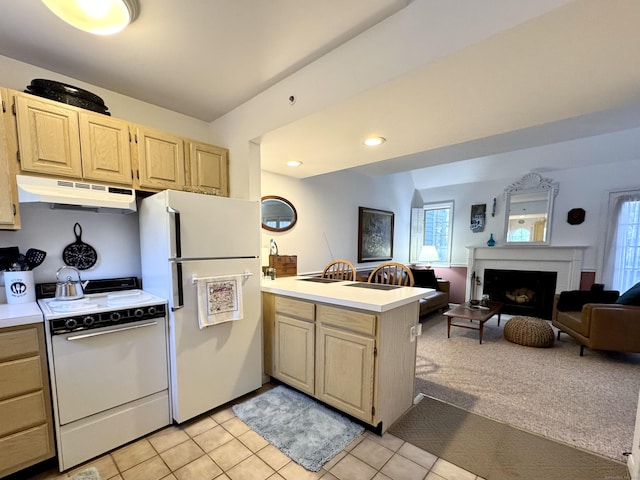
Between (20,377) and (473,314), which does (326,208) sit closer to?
(473,314)

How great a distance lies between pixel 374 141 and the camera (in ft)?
7.73

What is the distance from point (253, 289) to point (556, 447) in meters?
2.34

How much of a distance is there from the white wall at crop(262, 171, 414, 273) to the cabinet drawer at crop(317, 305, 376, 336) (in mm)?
1609

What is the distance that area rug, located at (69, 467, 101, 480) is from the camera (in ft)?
4.71

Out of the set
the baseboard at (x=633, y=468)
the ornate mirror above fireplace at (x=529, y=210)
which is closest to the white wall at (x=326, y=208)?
the ornate mirror above fireplace at (x=529, y=210)

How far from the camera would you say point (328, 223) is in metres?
4.26

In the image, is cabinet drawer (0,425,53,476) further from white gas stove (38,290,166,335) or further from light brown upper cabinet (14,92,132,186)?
light brown upper cabinet (14,92,132,186)

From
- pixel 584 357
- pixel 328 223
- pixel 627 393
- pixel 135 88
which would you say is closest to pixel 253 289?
pixel 135 88

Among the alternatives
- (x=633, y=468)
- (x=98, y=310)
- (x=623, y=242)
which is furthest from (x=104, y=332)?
(x=623, y=242)

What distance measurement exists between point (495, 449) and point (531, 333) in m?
2.24

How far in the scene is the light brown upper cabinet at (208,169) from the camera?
2.30 meters

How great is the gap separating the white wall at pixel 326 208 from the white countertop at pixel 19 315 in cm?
207

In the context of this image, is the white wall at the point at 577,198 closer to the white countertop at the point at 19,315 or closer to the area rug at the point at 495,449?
the area rug at the point at 495,449

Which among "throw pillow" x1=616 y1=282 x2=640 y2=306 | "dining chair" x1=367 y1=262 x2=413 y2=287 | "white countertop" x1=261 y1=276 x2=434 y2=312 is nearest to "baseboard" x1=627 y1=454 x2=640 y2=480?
"white countertop" x1=261 y1=276 x2=434 y2=312
